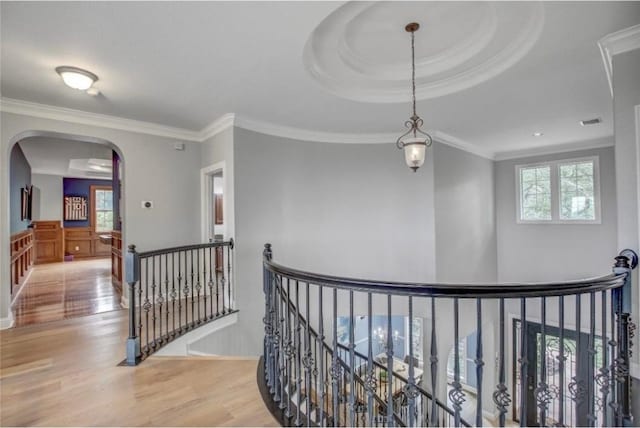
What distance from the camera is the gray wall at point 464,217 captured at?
5402 millimetres

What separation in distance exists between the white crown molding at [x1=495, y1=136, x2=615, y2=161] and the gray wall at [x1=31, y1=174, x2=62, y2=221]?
469 inches

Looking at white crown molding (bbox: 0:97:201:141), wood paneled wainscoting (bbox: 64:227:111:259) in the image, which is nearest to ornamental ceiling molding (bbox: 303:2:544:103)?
white crown molding (bbox: 0:97:201:141)

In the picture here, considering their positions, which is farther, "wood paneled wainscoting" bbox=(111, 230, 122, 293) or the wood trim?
the wood trim

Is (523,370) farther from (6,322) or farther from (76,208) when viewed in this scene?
(76,208)

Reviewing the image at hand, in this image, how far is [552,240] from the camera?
636cm

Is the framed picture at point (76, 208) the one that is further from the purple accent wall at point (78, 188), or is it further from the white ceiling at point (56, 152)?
the white ceiling at point (56, 152)

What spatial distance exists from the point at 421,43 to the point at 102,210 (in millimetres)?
10597

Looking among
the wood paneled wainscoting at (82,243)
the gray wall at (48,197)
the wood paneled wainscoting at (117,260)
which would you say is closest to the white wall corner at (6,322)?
the wood paneled wainscoting at (117,260)

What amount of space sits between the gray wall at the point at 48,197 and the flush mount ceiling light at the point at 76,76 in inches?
318

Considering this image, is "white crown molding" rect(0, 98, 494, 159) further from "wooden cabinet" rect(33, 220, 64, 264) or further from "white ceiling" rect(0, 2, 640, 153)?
"wooden cabinet" rect(33, 220, 64, 264)

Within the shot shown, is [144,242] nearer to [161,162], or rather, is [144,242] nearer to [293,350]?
[161,162]

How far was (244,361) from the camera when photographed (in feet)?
9.62

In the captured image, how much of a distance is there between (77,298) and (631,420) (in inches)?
250

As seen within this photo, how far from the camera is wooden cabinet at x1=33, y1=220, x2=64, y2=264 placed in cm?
854
